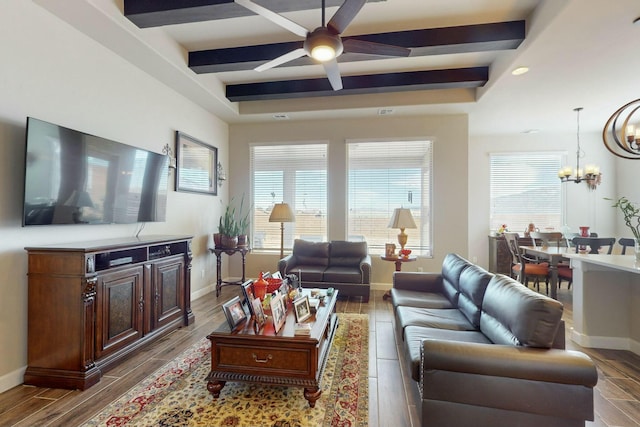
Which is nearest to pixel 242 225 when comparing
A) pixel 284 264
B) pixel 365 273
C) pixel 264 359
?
pixel 284 264

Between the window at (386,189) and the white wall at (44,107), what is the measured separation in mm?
3250

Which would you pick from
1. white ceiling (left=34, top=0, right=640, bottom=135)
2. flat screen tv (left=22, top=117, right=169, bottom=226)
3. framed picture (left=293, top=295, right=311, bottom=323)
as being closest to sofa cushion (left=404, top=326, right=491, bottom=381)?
framed picture (left=293, top=295, right=311, bottom=323)

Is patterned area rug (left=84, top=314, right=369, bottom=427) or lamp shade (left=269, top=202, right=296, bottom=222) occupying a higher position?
lamp shade (left=269, top=202, right=296, bottom=222)

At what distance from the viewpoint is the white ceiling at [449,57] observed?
2.75 m

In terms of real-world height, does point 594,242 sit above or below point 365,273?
above

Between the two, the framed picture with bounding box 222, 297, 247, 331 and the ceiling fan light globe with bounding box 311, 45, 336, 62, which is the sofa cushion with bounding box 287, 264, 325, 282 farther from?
the ceiling fan light globe with bounding box 311, 45, 336, 62

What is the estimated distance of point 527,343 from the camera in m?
1.72

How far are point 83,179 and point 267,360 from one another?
2216 mm

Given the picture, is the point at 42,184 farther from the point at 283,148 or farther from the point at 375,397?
the point at 283,148

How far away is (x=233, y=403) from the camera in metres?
2.11

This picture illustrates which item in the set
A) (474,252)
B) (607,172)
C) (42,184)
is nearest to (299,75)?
(42,184)

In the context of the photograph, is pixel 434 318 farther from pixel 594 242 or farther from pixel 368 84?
pixel 594 242

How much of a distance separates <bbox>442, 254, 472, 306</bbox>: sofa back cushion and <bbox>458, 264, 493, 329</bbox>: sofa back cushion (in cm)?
11

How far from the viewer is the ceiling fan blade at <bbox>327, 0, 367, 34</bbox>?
1999mm
